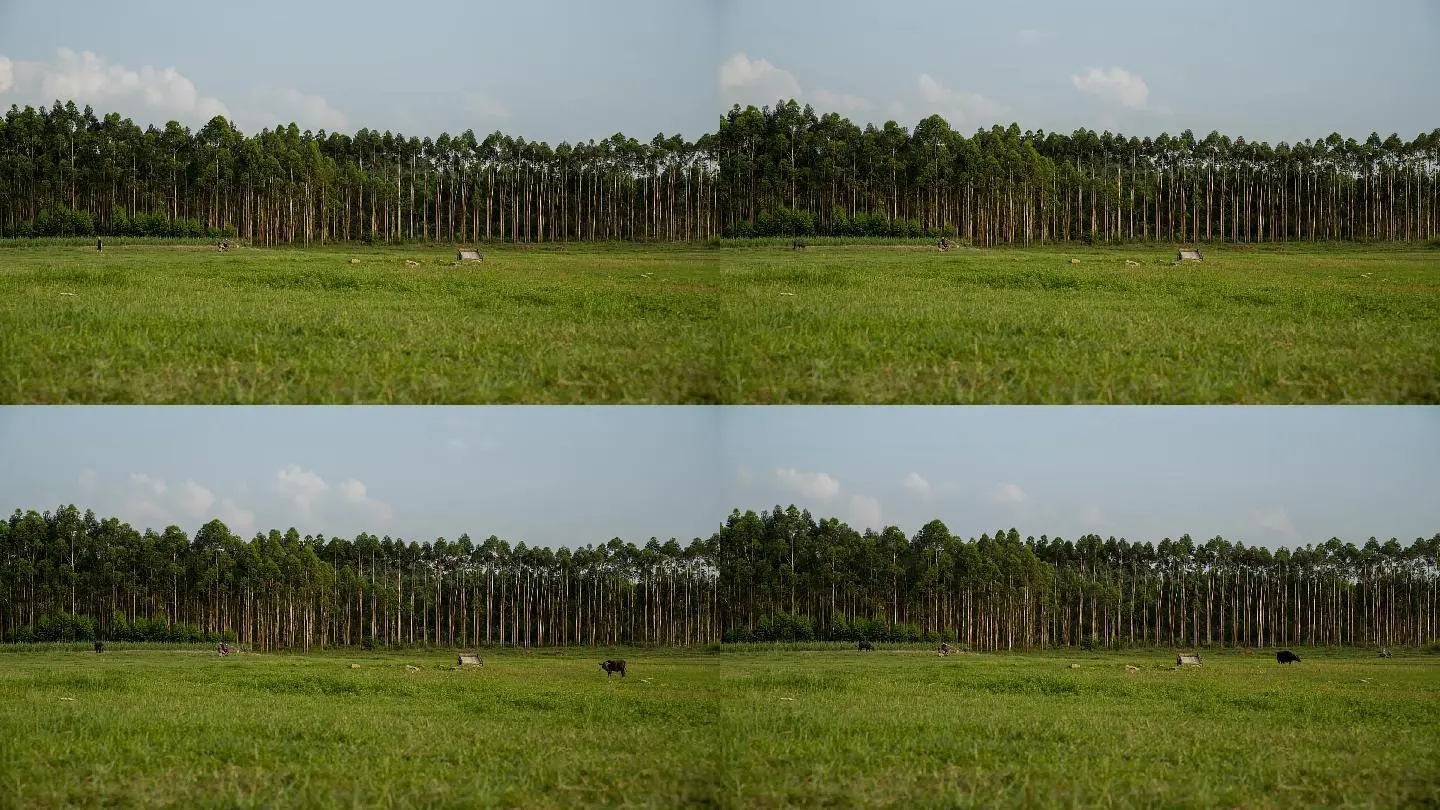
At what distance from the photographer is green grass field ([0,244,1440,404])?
27.7 ft

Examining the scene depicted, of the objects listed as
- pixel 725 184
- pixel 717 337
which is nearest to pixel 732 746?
pixel 717 337

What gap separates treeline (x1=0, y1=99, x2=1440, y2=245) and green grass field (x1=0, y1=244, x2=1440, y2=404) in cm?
107

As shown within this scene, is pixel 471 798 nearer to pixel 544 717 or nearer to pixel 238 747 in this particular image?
pixel 238 747

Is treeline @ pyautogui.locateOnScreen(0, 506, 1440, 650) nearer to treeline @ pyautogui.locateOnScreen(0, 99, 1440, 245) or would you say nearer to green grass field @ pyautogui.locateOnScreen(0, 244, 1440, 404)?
green grass field @ pyautogui.locateOnScreen(0, 244, 1440, 404)

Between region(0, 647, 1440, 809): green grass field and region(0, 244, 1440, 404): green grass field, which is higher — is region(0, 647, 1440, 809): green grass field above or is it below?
below

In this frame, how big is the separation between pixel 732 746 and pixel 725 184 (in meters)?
6.27

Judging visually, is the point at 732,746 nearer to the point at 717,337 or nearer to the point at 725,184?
the point at 717,337

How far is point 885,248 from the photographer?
17109 millimetres

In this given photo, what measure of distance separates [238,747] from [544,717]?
9.37ft

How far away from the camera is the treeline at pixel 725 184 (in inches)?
504

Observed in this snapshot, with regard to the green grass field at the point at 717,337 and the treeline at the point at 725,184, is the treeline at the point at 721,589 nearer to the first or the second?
the green grass field at the point at 717,337

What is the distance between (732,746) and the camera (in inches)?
311

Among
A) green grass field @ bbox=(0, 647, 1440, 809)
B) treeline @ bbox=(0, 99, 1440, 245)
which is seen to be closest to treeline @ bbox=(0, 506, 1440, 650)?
green grass field @ bbox=(0, 647, 1440, 809)

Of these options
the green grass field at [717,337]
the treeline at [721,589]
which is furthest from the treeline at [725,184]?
the treeline at [721,589]
